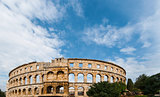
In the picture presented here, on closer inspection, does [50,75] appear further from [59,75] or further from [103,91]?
[103,91]

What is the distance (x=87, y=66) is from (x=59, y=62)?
7.68 meters

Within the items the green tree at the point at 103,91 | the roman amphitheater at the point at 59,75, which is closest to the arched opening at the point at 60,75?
the roman amphitheater at the point at 59,75

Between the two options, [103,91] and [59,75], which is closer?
[103,91]

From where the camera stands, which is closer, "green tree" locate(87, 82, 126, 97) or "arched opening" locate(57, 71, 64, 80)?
"green tree" locate(87, 82, 126, 97)

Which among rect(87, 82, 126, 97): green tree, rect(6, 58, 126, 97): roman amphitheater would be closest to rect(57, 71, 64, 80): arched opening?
rect(6, 58, 126, 97): roman amphitheater

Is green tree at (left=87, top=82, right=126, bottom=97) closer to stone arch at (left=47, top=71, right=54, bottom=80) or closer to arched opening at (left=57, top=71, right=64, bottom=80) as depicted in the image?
arched opening at (left=57, top=71, right=64, bottom=80)

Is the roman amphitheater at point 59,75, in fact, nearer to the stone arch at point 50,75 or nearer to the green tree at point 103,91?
the stone arch at point 50,75

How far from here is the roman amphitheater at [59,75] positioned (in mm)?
29845

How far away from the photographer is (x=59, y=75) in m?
31.5

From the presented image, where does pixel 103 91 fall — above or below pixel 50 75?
below

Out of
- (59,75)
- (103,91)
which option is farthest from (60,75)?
(103,91)

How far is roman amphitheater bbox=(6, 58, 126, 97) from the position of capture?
29845mm

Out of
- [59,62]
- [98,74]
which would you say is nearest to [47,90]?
[59,62]

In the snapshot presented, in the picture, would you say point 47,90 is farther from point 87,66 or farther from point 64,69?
point 87,66
